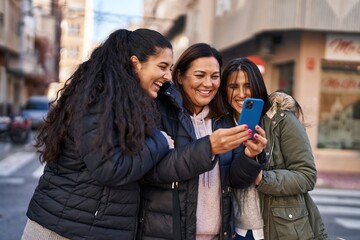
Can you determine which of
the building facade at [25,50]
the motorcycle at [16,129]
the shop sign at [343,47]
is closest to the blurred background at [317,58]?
the shop sign at [343,47]

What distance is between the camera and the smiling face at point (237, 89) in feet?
8.30

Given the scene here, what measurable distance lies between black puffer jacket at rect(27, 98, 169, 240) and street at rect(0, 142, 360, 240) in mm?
4160

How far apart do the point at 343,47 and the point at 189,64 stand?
11.4 meters

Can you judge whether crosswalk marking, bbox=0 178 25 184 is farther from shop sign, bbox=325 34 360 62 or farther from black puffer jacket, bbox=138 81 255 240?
shop sign, bbox=325 34 360 62

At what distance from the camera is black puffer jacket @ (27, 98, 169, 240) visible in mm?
1847

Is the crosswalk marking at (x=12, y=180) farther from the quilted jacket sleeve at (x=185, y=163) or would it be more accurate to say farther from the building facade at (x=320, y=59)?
the quilted jacket sleeve at (x=185, y=163)

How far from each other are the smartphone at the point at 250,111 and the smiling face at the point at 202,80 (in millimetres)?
476

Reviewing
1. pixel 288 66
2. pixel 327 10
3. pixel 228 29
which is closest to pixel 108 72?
pixel 327 10

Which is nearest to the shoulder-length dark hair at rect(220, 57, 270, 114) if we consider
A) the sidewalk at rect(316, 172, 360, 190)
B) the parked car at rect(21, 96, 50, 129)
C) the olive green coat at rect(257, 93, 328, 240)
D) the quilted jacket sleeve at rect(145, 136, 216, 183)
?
the olive green coat at rect(257, 93, 328, 240)

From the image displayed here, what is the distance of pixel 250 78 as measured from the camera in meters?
2.52

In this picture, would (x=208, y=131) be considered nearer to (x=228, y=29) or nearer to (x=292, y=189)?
A: (x=292, y=189)

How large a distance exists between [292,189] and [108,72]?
1.12 m

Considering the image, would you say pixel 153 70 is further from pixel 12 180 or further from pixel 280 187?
pixel 12 180

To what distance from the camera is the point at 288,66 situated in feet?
46.1
